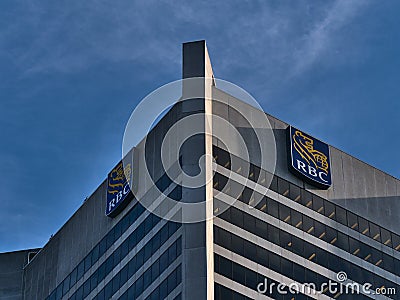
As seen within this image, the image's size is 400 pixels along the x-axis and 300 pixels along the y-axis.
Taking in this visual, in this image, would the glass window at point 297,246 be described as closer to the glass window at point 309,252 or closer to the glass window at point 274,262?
the glass window at point 309,252

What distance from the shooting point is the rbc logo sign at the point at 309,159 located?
106938 mm

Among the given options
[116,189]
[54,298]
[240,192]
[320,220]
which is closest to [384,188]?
[320,220]

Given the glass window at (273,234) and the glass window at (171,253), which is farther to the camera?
the glass window at (273,234)

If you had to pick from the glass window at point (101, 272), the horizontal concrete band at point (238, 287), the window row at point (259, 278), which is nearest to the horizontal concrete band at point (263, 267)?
the window row at point (259, 278)

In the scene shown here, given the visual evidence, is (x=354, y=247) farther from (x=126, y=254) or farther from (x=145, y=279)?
(x=126, y=254)

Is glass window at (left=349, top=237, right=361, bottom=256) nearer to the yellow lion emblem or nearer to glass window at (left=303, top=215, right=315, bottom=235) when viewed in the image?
glass window at (left=303, top=215, right=315, bottom=235)

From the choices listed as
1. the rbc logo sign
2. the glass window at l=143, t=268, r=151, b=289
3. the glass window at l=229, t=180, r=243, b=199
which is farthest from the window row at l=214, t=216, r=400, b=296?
the glass window at l=143, t=268, r=151, b=289

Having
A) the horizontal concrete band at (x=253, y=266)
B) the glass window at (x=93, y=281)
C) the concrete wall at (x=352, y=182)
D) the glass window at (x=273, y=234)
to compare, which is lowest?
the horizontal concrete band at (x=253, y=266)

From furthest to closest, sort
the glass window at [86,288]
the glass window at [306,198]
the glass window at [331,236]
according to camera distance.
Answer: the glass window at [86,288]
the glass window at [331,236]
the glass window at [306,198]

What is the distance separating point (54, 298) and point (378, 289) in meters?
35.4

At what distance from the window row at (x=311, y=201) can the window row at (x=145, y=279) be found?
702 cm

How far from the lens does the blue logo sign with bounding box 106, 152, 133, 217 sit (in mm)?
110562

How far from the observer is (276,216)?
104250 millimetres

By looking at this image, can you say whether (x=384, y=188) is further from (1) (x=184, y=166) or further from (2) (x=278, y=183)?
Result: (1) (x=184, y=166)
